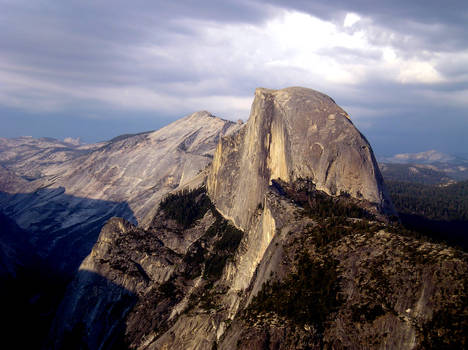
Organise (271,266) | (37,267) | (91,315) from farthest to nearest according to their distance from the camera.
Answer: (37,267) < (91,315) < (271,266)

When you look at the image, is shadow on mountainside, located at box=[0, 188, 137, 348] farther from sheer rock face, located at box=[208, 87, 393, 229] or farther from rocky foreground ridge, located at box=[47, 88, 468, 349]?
sheer rock face, located at box=[208, 87, 393, 229]

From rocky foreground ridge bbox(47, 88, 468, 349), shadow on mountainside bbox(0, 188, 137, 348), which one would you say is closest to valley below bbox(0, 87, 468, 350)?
rocky foreground ridge bbox(47, 88, 468, 349)

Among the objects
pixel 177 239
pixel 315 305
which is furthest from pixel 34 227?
pixel 315 305

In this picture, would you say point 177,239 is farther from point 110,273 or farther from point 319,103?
point 319,103

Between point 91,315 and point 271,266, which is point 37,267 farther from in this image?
point 271,266

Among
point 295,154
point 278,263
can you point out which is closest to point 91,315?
point 278,263

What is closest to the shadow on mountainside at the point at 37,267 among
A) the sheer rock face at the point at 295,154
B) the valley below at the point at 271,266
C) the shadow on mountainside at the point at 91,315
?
the valley below at the point at 271,266
